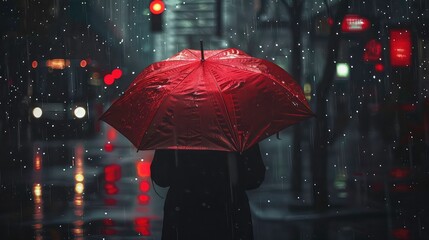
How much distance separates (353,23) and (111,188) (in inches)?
204

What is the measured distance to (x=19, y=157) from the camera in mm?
18344

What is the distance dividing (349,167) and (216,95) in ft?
42.4

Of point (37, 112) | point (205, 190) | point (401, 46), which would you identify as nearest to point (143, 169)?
point (401, 46)

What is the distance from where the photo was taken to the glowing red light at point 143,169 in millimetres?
14539

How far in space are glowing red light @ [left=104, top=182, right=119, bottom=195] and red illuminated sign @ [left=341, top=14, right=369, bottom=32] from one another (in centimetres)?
477

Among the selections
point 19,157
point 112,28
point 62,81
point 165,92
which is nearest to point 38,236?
point 165,92

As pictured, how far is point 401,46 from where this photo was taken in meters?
13.1

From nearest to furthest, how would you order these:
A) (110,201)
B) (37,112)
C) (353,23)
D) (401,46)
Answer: (353,23), (110,201), (401,46), (37,112)

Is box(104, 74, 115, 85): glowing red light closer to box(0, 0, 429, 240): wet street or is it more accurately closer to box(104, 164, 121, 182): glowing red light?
box(0, 0, 429, 240): wet street

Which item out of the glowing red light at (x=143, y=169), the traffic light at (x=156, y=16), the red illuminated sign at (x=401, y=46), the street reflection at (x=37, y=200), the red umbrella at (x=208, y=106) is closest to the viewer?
the red umbrella at (x=208, y=106)

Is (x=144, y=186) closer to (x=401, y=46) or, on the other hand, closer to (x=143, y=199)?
(x=143, y=199)

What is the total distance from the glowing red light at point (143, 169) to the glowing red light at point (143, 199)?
9.66 ft

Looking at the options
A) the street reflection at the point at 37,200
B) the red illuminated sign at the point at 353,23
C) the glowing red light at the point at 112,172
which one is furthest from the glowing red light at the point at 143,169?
the red illuminated sign at the point at 353,23

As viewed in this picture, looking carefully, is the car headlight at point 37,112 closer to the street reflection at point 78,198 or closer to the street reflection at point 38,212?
the street reflection at point 78,198
